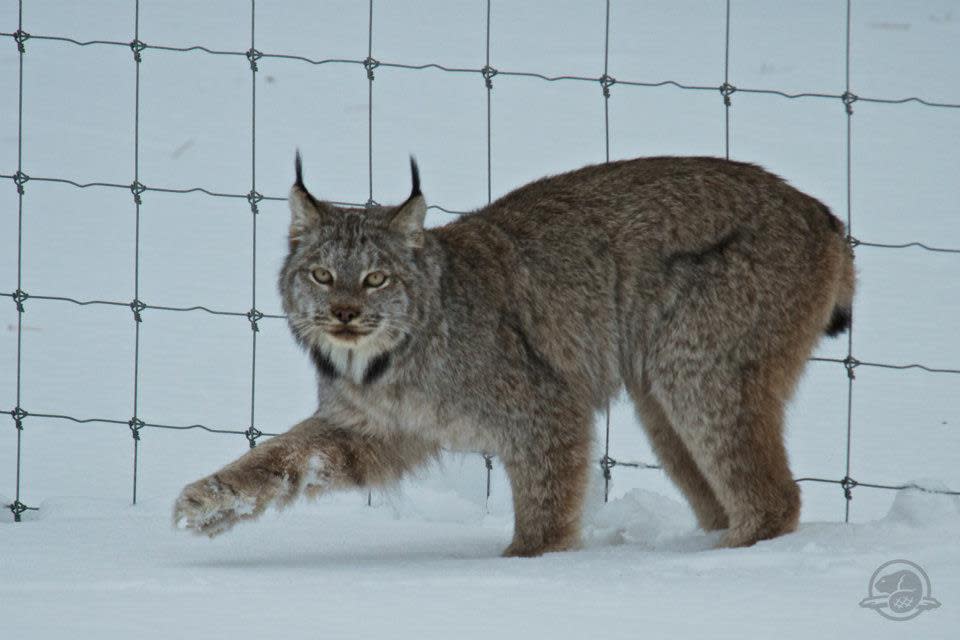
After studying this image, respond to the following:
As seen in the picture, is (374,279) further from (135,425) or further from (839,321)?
(839,321)

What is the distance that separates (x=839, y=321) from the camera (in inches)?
230

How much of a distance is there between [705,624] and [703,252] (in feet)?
5.60

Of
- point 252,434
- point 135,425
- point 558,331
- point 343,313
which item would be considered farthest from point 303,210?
point 135,425

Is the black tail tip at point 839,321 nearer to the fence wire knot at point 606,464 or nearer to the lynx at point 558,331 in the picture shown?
the lynx at point 558,331

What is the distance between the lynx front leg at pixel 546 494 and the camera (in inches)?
218

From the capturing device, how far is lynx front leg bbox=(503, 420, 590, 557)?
554 centimetres

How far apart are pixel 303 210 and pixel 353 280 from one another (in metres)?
0.31

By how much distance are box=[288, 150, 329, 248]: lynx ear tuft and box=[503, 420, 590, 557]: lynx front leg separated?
950 mm

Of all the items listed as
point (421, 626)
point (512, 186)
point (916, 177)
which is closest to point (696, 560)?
point (421, 626)

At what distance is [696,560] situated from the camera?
4.87m

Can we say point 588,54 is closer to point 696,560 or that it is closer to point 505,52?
point 505,52

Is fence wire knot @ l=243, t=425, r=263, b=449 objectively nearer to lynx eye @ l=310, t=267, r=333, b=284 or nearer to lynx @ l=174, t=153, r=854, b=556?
lynx @ l=174, t=153, r=854, b=556

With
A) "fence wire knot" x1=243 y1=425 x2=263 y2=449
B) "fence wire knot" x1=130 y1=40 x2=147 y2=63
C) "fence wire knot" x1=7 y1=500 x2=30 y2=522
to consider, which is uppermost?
"fence wire knot" x1=130 y1=40 x2=147 y2=63

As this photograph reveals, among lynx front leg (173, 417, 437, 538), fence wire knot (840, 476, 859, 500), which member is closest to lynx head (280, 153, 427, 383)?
lynx front leg (173, 417, 437, 538)
